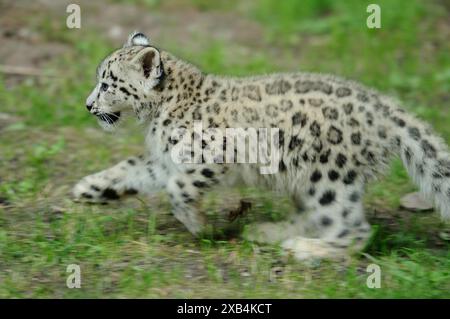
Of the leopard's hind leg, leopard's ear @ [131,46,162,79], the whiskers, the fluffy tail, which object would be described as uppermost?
leopard's ear @ [131,46,162,79]

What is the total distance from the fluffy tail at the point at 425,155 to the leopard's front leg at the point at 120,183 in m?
2.00

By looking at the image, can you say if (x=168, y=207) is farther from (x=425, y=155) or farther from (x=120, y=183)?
(x=425, y=155)

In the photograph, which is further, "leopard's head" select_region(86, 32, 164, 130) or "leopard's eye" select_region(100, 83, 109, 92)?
"leopard's eye" select_region(100, 83, 109, 92)

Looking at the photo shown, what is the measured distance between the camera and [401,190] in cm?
845

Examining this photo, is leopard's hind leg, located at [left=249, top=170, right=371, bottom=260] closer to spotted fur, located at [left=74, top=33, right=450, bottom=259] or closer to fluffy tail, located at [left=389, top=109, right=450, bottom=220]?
→ spotted fur, located at [left=74, top=33, right=450, bottom=259]

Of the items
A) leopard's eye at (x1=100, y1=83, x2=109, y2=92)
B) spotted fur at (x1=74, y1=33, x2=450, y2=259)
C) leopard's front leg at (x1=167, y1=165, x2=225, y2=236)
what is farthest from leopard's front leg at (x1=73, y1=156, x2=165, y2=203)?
leopard's eye at (x1=100, y1=83, x2=109, y2=92)

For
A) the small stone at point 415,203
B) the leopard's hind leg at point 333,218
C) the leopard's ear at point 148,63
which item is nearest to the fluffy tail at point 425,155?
the leopard's hind leg at point 333,218

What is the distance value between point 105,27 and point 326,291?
23.9 feet

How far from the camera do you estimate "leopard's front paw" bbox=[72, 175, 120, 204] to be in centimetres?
767

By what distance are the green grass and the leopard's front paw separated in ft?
0.32

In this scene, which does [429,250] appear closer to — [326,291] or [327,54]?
[326,291]

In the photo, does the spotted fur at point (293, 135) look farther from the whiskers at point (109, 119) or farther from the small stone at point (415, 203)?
the small stone at point (415, 203)

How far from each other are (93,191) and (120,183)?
9.5 inches
